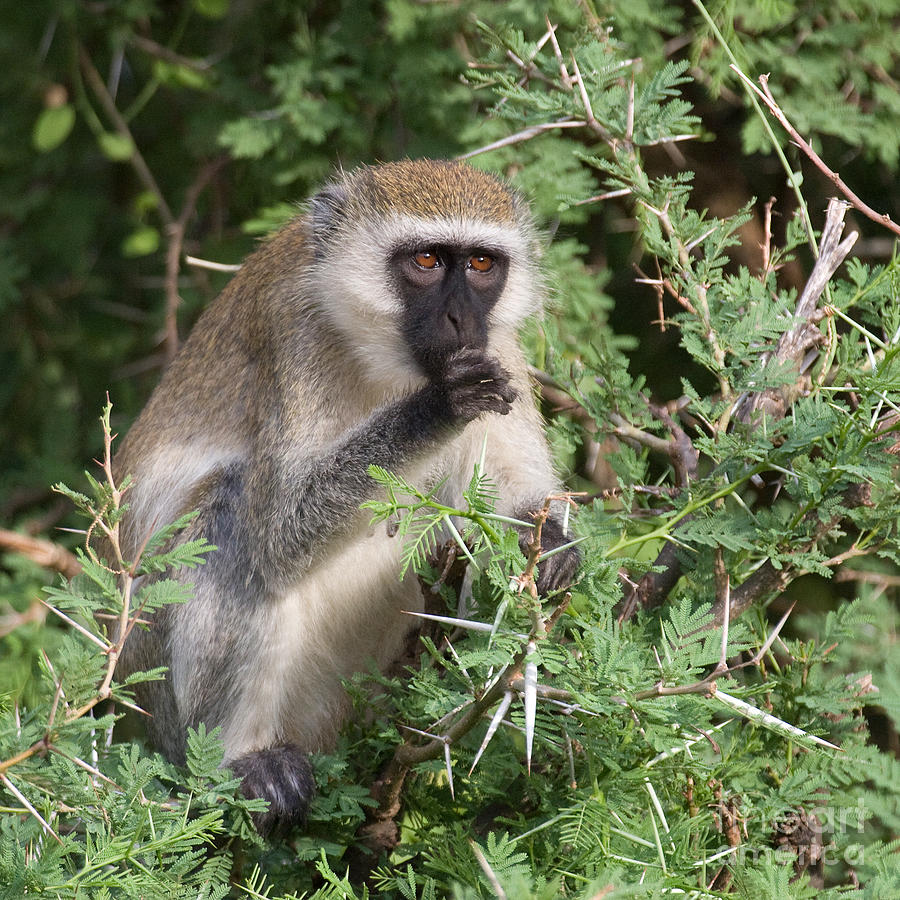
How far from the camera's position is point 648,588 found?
2967 mm

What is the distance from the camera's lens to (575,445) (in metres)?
3.40

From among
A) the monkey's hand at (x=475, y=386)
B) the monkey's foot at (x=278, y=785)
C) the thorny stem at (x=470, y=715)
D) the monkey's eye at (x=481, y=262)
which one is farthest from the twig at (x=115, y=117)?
the thorny stem at (x=470, y=715)

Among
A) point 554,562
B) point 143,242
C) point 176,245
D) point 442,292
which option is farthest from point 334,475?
point 143,242

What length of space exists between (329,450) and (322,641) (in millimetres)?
580

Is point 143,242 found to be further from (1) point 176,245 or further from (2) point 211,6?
(2) point 211,6

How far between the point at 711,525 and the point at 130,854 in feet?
4.44

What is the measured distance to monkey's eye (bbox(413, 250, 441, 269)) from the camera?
149 inches

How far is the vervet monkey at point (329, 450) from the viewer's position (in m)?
3.60

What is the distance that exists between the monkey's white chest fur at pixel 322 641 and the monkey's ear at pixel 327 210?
1047 millimetres

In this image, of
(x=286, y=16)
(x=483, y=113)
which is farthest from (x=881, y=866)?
(x=286, y=16)

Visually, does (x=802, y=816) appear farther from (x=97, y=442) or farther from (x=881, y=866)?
(x=97, y=442)

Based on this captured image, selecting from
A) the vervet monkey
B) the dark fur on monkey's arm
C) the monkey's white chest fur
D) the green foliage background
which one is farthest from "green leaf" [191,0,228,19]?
the monkey's white chest fur

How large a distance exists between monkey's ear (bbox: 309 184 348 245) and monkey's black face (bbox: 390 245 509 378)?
1.04 ft

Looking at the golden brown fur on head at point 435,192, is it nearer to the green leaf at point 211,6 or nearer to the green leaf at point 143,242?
Result: the green leaf at point 211,6
